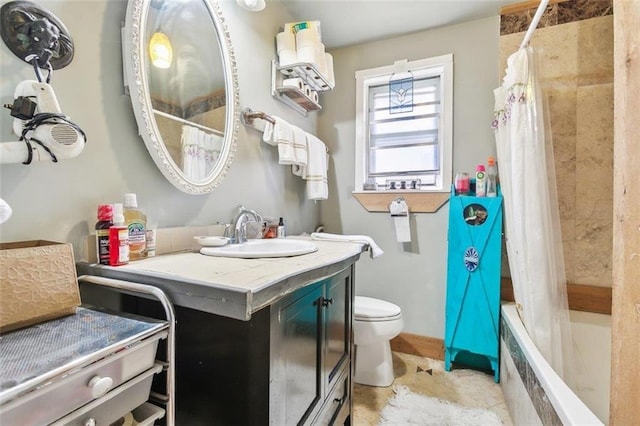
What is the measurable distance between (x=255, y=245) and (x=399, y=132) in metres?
1.52

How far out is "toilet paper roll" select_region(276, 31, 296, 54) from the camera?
175 centimetres

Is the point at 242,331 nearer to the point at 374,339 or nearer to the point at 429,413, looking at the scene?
the point at 374,339

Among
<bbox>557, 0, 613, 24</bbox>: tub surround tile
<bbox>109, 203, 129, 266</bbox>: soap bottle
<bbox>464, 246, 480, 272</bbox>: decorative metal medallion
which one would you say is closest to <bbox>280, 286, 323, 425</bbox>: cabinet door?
<bbox>109, 203, 129, 266</bbox>: soap bottle

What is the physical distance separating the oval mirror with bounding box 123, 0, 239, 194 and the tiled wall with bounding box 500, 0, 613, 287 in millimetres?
1730

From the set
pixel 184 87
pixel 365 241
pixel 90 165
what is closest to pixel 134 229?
pixel 90 165

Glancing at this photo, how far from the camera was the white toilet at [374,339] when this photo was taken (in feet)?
5.55

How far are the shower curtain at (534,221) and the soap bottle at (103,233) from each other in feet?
5.72

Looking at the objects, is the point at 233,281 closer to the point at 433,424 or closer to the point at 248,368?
the point at 248,368

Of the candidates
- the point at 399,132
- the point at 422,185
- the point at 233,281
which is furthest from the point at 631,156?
the point at 399,132

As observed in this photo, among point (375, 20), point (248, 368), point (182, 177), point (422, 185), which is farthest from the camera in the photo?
point (422, 185)

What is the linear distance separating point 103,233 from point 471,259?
189 centimetres

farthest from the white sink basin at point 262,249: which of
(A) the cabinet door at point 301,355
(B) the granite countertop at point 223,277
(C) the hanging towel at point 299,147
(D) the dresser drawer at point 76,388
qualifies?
(C) the hanging towel at point 299,147

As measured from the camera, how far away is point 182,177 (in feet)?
3.79

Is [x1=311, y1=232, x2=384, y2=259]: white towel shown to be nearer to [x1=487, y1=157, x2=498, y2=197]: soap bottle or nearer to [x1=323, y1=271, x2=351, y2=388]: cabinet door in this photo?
[x1=323, y1=271, x2=351, y2=388]: cabinet door
